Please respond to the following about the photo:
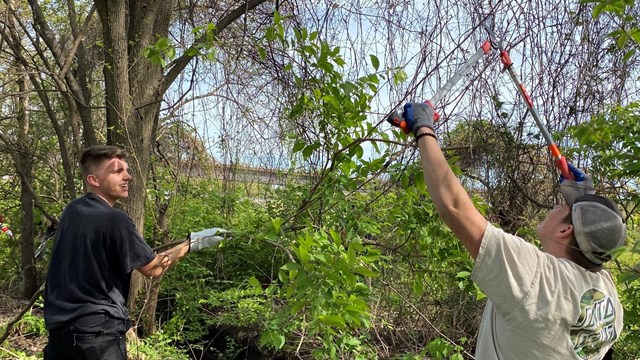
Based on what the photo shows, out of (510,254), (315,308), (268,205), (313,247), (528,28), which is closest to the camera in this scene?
(510,254)

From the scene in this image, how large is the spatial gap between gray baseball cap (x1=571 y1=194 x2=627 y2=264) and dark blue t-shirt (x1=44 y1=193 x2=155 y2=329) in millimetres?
1917

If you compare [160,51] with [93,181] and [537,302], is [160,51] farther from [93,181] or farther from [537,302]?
[537,302]

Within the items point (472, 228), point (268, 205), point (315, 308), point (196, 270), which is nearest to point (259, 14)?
point (268, 205)

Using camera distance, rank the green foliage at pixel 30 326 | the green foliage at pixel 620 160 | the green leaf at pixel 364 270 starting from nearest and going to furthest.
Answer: the green leaf at pixel 364 270 < the green foliage at pixel 620 160 < the green foliage at pixel 30 326

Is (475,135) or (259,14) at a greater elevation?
(259,14)

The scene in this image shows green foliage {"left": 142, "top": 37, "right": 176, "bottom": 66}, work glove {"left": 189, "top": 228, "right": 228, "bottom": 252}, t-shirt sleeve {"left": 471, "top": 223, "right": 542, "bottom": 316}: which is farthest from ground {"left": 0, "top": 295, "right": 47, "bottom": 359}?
t-shirt sleeve {"left": 471, "top": 223, "right": 542, "bottom": 316}

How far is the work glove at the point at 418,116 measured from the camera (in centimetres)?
161

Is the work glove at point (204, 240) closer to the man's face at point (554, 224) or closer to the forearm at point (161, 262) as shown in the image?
the forearm at point (161, 262)

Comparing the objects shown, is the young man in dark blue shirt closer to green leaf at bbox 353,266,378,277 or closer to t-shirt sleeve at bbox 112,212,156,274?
t-shirt sleeve at bbox 112,212,156,274

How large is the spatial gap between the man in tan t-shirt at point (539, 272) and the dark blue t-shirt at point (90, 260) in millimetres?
1600

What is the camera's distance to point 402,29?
15.2ft

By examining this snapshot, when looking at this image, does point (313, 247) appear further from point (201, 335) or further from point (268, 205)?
point (268, 205)

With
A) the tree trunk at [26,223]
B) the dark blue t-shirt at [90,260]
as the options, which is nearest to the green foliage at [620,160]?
the dark blue t-shirt at [90,260]

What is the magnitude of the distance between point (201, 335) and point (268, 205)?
1.55 meters
